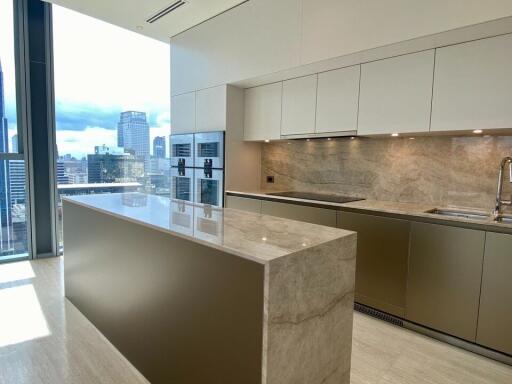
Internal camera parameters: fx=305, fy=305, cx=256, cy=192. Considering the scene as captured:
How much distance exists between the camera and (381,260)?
2488mm

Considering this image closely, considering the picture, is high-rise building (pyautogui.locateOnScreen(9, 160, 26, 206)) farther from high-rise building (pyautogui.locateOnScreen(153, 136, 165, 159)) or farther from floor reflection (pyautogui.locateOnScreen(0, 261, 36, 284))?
high-rise building (pyautogui.locateOnScreen(153, 136, 165, 159))

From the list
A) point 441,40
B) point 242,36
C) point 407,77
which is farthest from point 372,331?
point 242,36

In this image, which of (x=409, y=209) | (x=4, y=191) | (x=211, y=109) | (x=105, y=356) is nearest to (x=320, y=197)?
(x=409, y=209)

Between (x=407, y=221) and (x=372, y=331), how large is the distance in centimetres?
90

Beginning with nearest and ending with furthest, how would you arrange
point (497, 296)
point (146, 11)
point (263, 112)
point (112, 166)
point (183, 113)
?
point (497, 296) < point (146, 11) < point (263, 112) < point (183, 113) < point (112, 166)

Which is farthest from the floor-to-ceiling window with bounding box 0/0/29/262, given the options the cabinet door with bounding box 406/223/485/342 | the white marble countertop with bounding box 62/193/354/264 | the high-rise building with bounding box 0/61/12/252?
the cabinet door with bounding box 406/223/485/342

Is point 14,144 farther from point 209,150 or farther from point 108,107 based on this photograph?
point 209,150

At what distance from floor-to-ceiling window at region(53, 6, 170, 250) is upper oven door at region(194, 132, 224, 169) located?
0.99 metres

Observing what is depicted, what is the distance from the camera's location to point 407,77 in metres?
2.46

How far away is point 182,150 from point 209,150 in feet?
1.96

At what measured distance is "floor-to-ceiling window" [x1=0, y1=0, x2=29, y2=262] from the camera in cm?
360

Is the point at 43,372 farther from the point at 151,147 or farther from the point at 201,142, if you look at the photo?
Result: the point at 151,147

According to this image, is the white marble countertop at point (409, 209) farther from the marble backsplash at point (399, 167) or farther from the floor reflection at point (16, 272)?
the floor reflection at point (16, 272)

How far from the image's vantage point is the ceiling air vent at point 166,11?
3.30 meters
